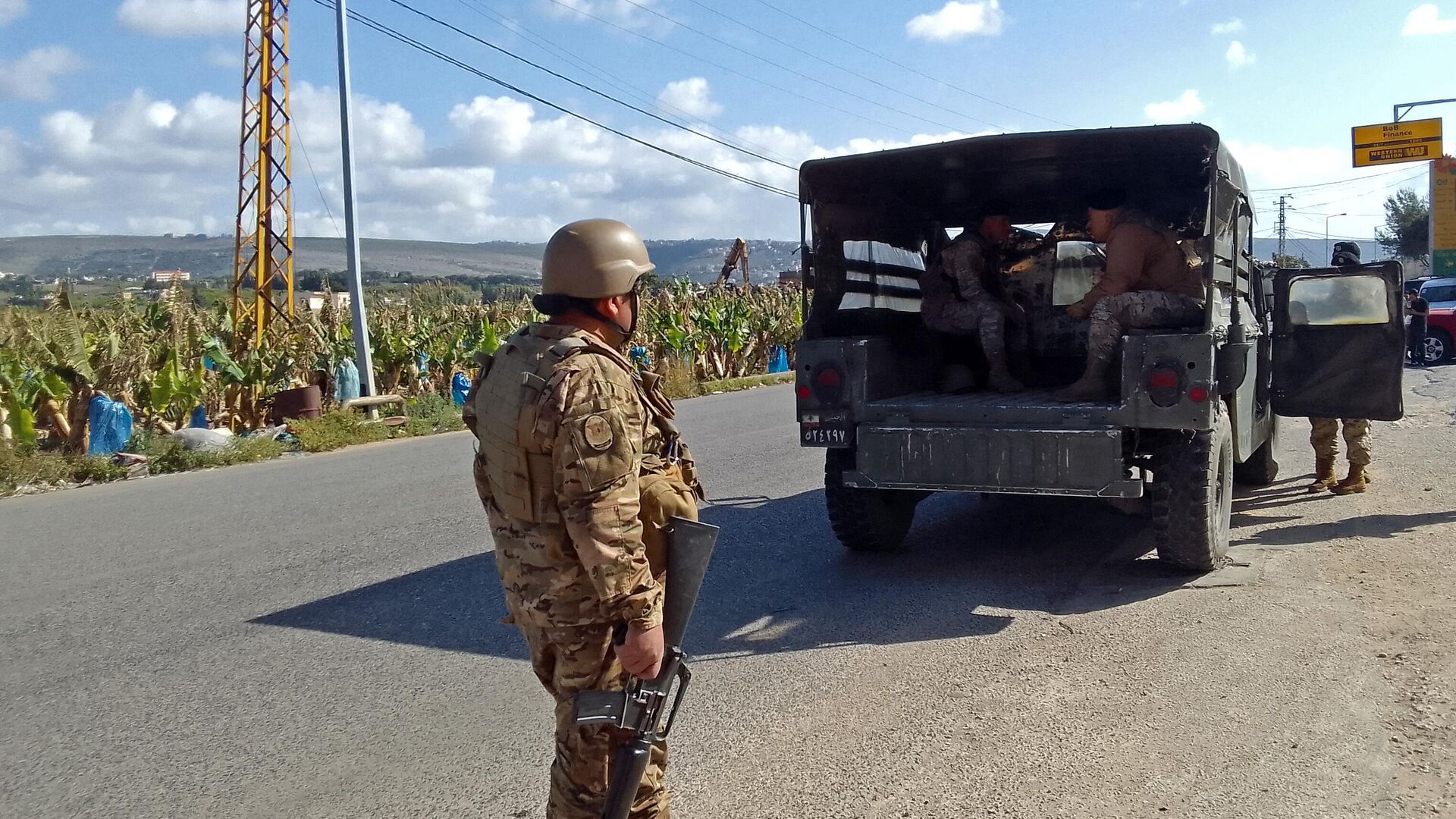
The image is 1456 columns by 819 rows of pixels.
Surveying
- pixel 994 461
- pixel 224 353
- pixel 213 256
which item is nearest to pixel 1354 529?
pixel 994 461

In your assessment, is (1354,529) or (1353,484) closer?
(1354,529)

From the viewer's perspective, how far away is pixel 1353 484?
8203mm

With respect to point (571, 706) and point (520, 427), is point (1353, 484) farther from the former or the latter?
point (520, 427)

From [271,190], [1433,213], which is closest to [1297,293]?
[271,190]

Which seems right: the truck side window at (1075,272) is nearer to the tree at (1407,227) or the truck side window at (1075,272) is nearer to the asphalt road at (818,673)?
the asphalt road at (818,673)

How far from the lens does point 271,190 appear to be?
3014 cm

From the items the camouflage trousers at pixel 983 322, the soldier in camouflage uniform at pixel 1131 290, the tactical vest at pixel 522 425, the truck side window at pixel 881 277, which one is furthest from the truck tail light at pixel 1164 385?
the tactical vest at pixel 522 425

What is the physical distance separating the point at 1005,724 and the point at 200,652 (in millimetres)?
3730

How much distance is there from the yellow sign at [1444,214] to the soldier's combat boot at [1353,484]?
38.2 meters

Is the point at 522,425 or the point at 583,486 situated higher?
the point at 522,425

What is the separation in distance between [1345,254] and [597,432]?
7.68 metres

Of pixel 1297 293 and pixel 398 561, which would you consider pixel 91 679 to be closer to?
pixel 398 561

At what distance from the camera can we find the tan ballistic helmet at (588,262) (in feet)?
8.61

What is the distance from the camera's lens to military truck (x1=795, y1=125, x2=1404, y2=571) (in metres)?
5.53
